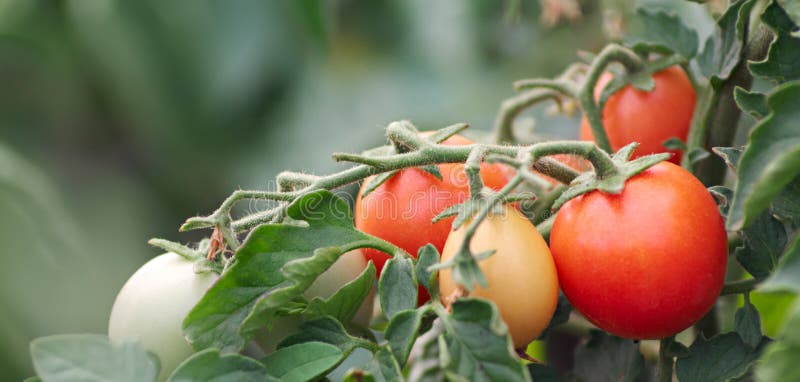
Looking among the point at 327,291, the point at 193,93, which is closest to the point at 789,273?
the point at 327,291

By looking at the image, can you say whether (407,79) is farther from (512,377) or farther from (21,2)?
(512,377)

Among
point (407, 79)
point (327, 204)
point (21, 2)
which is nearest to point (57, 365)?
point (327, 204)

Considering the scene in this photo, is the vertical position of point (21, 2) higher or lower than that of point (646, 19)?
higher

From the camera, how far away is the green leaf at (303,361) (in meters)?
0.35

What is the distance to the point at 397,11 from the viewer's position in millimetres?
1795

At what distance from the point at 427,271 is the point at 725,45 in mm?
240

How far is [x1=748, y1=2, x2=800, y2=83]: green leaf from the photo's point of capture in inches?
14.5

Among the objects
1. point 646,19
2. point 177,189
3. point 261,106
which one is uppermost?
point 646,19

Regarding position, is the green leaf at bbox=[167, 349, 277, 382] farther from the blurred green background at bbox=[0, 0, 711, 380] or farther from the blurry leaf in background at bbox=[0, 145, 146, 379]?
the blurred green background at bbox=[0, 0, 711, 380]

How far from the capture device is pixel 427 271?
0.37 meters

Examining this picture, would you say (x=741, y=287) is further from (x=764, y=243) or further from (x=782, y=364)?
(x=782, y=364)

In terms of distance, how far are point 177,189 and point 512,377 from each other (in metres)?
1.69


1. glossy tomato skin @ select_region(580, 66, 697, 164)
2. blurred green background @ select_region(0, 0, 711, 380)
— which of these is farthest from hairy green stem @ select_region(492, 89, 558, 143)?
blurred green background @ select_region(0, 0, 711, 380)

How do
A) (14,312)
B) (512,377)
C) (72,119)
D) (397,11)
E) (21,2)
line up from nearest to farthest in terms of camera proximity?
1. (512,377)
2. (14,312)
3. (21,2)
4. (397,11)
5. (72,119)
